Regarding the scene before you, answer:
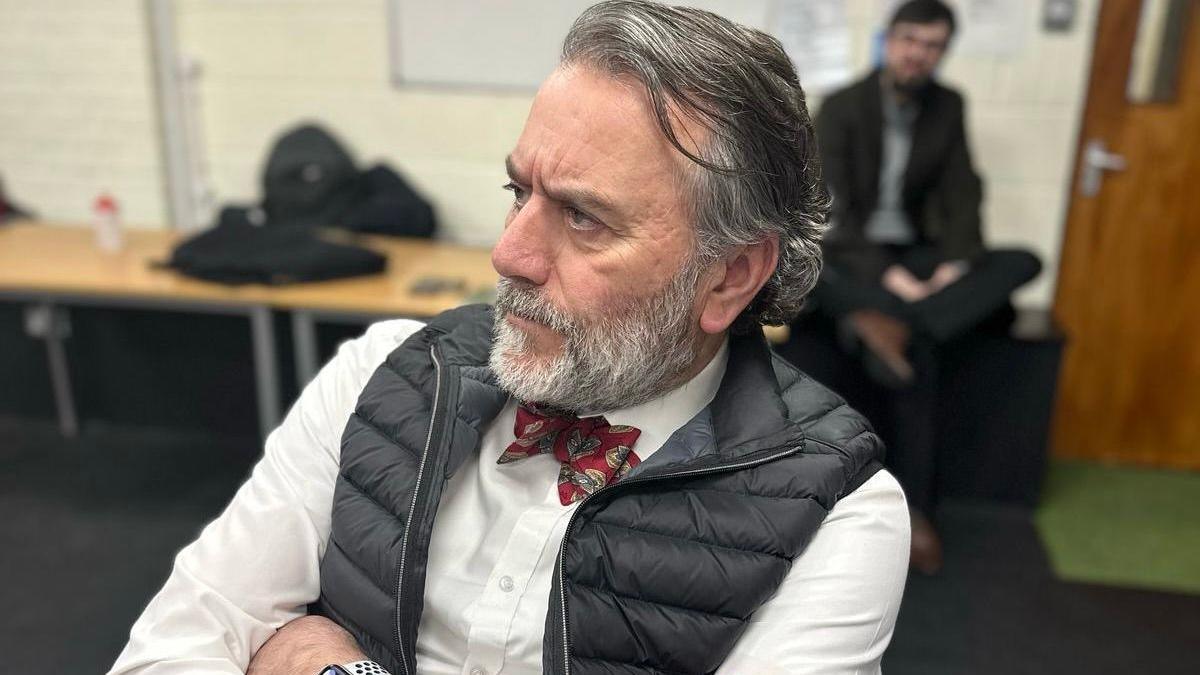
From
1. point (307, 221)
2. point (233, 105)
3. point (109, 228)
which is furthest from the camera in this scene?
point (233, 105)

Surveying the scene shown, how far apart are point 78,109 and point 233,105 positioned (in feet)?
2.15

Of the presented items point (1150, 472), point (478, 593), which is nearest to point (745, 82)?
point (478, 593)

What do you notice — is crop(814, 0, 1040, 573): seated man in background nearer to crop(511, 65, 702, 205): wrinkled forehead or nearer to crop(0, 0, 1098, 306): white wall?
crop(0, 0, 1098, 306): white wall

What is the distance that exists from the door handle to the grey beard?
2.66 metres

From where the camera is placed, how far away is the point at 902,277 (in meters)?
2.99

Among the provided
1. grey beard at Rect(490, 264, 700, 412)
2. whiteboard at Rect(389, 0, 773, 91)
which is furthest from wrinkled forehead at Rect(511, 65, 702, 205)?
whiteboard at Rect(389, 0, 773, 91)

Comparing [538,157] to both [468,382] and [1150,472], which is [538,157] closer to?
[468,382]

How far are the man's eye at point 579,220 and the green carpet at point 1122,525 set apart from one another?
7.50ft

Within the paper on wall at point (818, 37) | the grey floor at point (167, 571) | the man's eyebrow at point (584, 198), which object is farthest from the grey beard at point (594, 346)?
the paper on wall at point (818, 37)

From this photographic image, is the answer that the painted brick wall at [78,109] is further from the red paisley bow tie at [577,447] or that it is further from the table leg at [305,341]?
the red paisley bow tie at [577,447]

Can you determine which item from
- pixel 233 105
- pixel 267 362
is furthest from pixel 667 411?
pixel 233 105

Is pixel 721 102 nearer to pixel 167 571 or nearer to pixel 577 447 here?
pixel 577 447

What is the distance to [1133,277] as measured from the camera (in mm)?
3389

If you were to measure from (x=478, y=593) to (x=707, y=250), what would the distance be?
48cm
